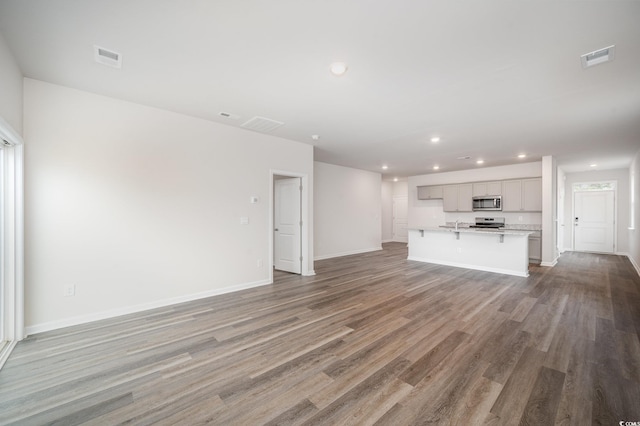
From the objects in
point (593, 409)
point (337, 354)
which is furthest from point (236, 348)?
point (593, 409)

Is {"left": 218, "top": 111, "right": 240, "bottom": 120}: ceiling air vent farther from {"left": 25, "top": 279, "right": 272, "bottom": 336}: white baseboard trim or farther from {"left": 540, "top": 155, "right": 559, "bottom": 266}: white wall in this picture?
{"left": 540, "top": 155, "right": 559, "bottom": 266}: white wall

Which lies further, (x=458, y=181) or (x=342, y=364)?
(x=458, y=181)

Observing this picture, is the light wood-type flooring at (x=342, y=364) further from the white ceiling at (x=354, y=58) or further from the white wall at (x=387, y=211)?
the white wall at (x=387, y=211)

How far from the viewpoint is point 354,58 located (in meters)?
2.48

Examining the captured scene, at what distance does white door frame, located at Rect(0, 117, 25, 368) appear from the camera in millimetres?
2697

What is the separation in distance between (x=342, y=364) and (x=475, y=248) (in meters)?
5.21

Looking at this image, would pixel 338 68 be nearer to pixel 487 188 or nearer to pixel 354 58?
pixel 354 58

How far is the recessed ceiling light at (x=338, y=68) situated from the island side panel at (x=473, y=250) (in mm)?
5193

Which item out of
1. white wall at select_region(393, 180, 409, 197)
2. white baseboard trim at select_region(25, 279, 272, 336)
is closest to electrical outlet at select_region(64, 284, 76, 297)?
white baseboard trim at select_region(25, 279, 272, 336)

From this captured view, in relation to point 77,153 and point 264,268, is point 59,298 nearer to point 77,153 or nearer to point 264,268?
point 77,153

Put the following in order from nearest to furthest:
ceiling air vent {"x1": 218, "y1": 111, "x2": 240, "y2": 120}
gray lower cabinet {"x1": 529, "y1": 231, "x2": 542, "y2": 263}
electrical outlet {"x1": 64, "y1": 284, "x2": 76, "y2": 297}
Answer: electrical outlet {"x1": 64, "y1": 284, "x2": 76, "y2": 297}
ceiling air vent {"x1": 218, "y1": 111, "x2": 240, "y2": 120}
gray lower cabinet {"x1": 529, "y1": 231, "x2": 542, "y2": 263}

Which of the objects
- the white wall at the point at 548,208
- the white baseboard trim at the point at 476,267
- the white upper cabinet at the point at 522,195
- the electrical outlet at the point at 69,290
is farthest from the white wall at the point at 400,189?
the electrical outlet at the point at 69,290

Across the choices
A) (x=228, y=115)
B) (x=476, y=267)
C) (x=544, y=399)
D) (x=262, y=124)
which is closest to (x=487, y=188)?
(x=476, y=267)

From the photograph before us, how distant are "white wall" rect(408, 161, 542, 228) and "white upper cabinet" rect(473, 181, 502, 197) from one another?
214 millimetres
